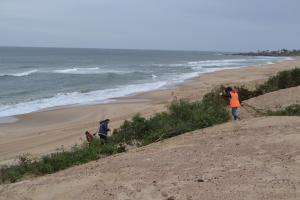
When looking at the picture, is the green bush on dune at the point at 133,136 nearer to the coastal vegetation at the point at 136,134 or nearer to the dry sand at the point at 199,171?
the coastal vegetation at the point at 136,134

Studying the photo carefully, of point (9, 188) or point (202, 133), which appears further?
point (202, 133)

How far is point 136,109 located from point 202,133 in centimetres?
1339

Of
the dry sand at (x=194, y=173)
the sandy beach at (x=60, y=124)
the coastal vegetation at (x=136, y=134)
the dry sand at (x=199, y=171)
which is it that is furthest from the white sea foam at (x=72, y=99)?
the dry sand at (x=194, y=173)

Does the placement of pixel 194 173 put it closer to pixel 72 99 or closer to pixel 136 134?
pixel 136 134

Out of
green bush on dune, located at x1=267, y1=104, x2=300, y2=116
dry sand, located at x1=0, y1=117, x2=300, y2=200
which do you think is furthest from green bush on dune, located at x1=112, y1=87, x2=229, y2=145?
dry sand, located at x1=0, y1=117, x2=300, y2=200

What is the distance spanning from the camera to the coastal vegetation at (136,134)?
11.4m

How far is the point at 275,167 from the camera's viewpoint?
875cm

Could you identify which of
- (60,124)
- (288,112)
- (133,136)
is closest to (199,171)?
(133,136)

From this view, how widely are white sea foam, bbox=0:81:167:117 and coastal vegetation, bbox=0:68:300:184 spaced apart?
13139 millimetres

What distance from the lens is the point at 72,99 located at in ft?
104

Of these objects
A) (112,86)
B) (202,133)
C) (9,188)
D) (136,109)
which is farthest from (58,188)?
(112,86)

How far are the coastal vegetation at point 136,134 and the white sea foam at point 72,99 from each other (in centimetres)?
1314

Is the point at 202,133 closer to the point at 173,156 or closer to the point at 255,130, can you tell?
the point at 255,130

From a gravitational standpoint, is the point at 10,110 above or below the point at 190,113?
below
